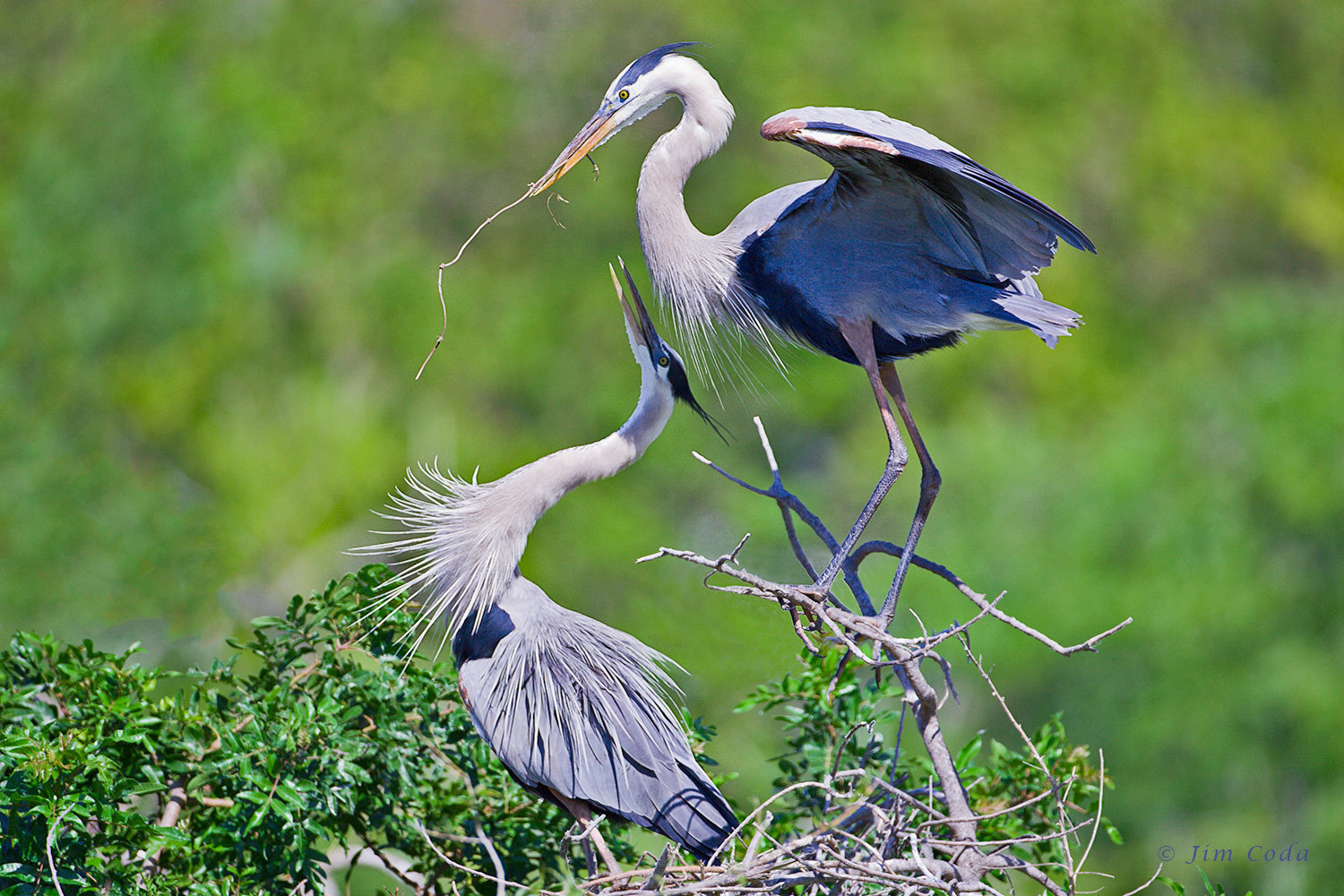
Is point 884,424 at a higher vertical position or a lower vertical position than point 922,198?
lower

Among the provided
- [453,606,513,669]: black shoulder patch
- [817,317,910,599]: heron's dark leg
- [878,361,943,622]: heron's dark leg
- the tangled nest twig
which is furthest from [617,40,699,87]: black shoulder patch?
[453,606,513,669]: black shoulder patch

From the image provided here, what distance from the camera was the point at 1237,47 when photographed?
909 inches

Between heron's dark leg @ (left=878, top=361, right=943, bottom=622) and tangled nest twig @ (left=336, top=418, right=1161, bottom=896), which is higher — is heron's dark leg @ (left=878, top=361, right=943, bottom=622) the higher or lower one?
the higher one

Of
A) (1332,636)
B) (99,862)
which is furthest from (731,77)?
(99,862)

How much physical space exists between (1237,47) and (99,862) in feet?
79.6

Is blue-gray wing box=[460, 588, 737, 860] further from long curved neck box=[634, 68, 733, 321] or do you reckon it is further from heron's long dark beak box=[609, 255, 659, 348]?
long curved neck box=[634, 68, 733, 321]

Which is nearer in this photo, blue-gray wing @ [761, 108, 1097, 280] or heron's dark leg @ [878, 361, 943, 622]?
blue-gray wing @ [761, 108, 1097, 280]

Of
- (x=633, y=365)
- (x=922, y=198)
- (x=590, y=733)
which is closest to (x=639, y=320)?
(x=922, y=198)

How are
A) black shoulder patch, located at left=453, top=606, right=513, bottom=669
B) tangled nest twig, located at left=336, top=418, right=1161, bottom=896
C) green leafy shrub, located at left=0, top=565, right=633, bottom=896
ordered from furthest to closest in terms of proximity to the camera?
black shoulder patch, located at left=453, top=606, right=513, bottom=669
green leafy shrub, located at left=0, top=565, right=633, bottom=896
tangled nest twig, located at left=336, top=418, right=1161, bottom=896

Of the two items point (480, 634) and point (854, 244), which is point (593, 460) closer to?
point (480, 634)

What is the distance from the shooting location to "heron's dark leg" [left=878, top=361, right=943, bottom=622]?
2.99 m

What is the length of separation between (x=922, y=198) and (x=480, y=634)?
1515mm

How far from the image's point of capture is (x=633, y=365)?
43.2 ft

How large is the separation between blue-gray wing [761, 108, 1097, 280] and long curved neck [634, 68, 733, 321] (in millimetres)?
275
